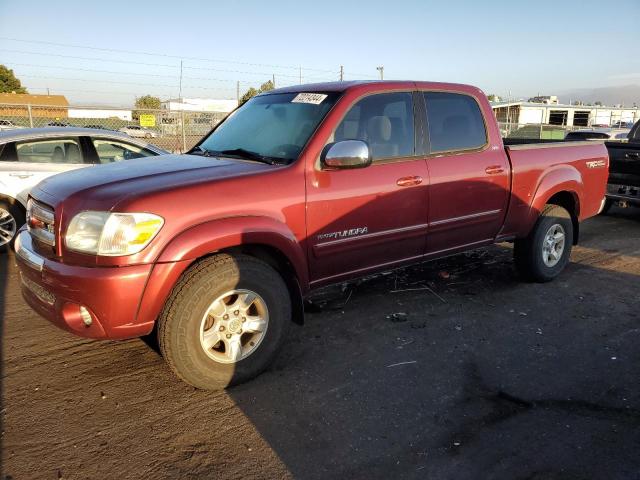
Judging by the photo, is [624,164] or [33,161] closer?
[33,161]

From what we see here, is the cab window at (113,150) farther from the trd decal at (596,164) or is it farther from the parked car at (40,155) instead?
the trd decal at (596,164)

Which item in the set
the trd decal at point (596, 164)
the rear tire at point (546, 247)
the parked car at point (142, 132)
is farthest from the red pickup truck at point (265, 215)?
the parked car at point (142, 132)

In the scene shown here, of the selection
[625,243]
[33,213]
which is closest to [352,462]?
[33,213]

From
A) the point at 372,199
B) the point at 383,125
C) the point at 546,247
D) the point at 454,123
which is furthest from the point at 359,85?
the point at 546,247

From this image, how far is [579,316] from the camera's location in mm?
4441

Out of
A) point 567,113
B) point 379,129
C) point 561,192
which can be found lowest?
point 561,192

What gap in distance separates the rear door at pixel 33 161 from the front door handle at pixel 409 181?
4.90m

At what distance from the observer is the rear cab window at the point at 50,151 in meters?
6.55

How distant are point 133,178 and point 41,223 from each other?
2.25 feet

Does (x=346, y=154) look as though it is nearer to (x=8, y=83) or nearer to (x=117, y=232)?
(x=117, y=232)

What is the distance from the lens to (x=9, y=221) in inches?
251

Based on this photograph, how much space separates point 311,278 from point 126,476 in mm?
1741

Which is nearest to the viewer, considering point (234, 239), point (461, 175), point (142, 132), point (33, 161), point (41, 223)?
point (234, 239)

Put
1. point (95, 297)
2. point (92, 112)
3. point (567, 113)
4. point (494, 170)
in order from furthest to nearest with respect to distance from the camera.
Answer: point (567, 113) → point (92, 112) → point (494, 170) → point (95, 297)
